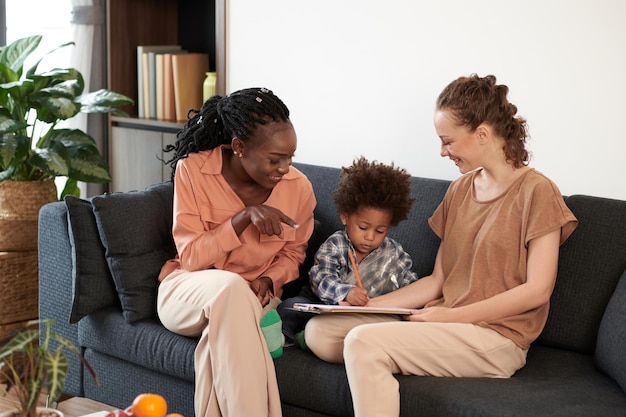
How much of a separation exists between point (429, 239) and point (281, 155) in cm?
52

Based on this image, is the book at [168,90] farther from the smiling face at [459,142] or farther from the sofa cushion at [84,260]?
the smiling face at [459,142]

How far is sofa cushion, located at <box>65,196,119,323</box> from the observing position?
8.71ft

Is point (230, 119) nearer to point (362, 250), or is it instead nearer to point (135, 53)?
point (362, 250)

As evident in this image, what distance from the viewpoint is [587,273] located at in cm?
242

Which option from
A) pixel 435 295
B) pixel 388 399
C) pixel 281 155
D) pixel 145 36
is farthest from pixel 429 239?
pixel 145 36

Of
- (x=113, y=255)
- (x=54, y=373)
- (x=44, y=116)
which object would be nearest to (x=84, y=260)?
(x=113, y=255)

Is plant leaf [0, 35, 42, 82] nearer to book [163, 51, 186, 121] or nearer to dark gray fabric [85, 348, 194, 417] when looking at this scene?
book [163, 51, 186, 121]

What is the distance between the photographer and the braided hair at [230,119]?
2.58 metres

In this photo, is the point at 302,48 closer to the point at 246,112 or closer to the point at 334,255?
the point at 246,112

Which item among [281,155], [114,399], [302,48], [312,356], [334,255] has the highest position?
[302,48]

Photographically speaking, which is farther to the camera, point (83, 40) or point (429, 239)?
point (83, 40)

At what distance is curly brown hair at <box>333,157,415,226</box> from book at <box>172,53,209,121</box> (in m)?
1.38

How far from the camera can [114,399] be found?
107 inches

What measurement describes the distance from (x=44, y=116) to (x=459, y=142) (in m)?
1.73
